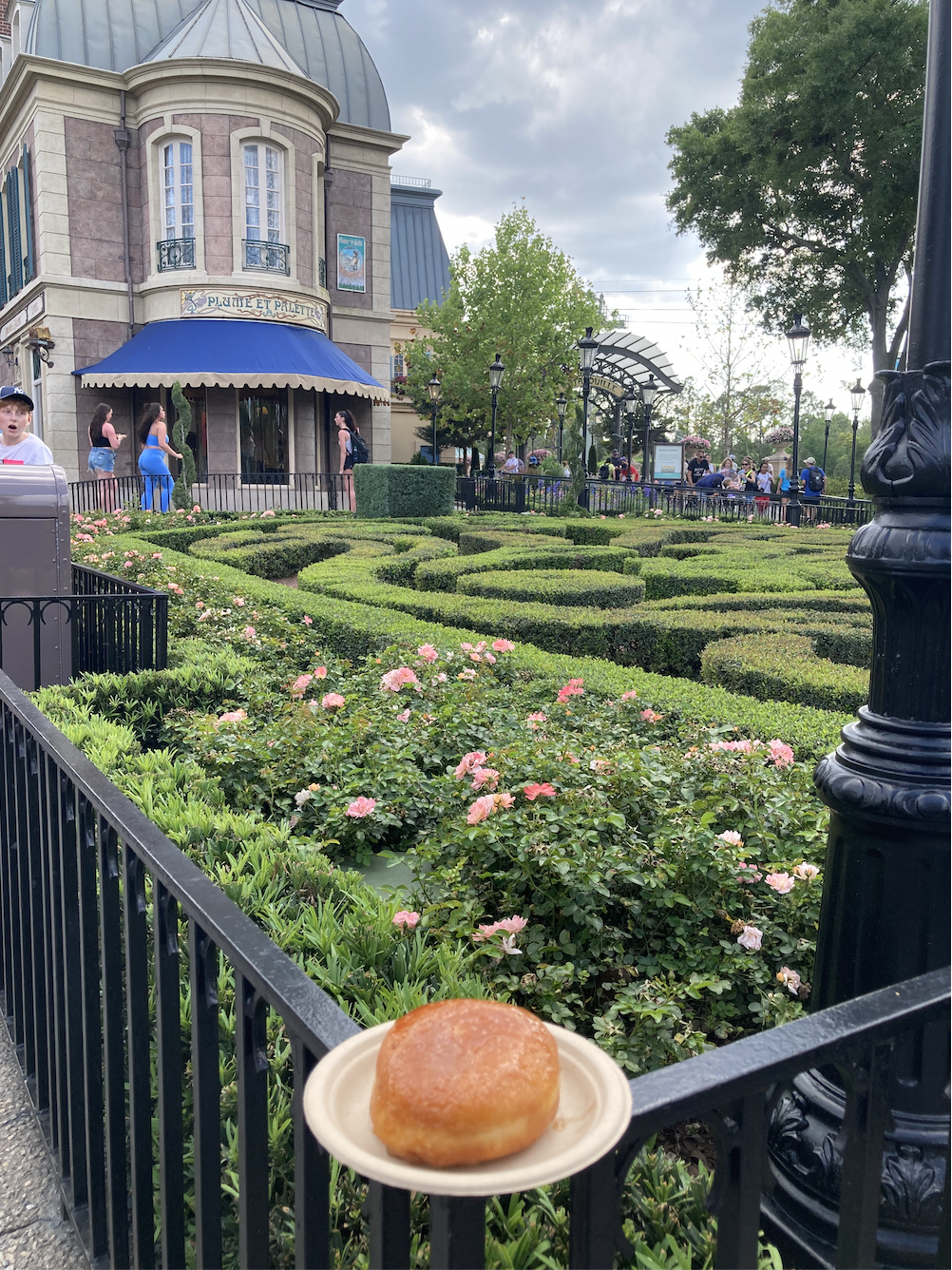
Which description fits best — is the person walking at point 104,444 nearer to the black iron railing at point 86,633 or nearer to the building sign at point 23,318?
the building sign at point 23,318

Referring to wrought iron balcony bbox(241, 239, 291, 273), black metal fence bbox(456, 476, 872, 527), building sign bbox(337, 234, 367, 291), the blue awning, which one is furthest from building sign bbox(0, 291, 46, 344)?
black metal fence bbox(456, 476, 872, 527)

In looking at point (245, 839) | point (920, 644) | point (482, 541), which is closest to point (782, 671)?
point (245, 839)

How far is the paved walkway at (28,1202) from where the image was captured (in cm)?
206

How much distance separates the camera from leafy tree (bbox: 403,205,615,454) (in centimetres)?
4059

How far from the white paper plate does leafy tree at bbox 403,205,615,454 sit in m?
41.4

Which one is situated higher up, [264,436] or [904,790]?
[264,436]

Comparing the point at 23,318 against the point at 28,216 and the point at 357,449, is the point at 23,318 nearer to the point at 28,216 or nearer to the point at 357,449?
the point at 28,216

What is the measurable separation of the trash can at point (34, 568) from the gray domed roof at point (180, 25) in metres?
22.4

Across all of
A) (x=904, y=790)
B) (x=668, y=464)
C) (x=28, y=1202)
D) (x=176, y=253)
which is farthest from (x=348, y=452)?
(x=904, y=790)

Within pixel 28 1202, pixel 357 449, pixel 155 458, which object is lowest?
pixel 28 1202

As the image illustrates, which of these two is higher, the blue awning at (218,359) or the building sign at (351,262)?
the building sign at (351,262)

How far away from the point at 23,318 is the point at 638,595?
77.4ft

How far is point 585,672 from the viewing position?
5.43 meters

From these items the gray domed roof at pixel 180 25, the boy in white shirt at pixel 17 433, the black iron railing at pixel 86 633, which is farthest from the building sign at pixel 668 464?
the black iron railing at pixel 86 633
